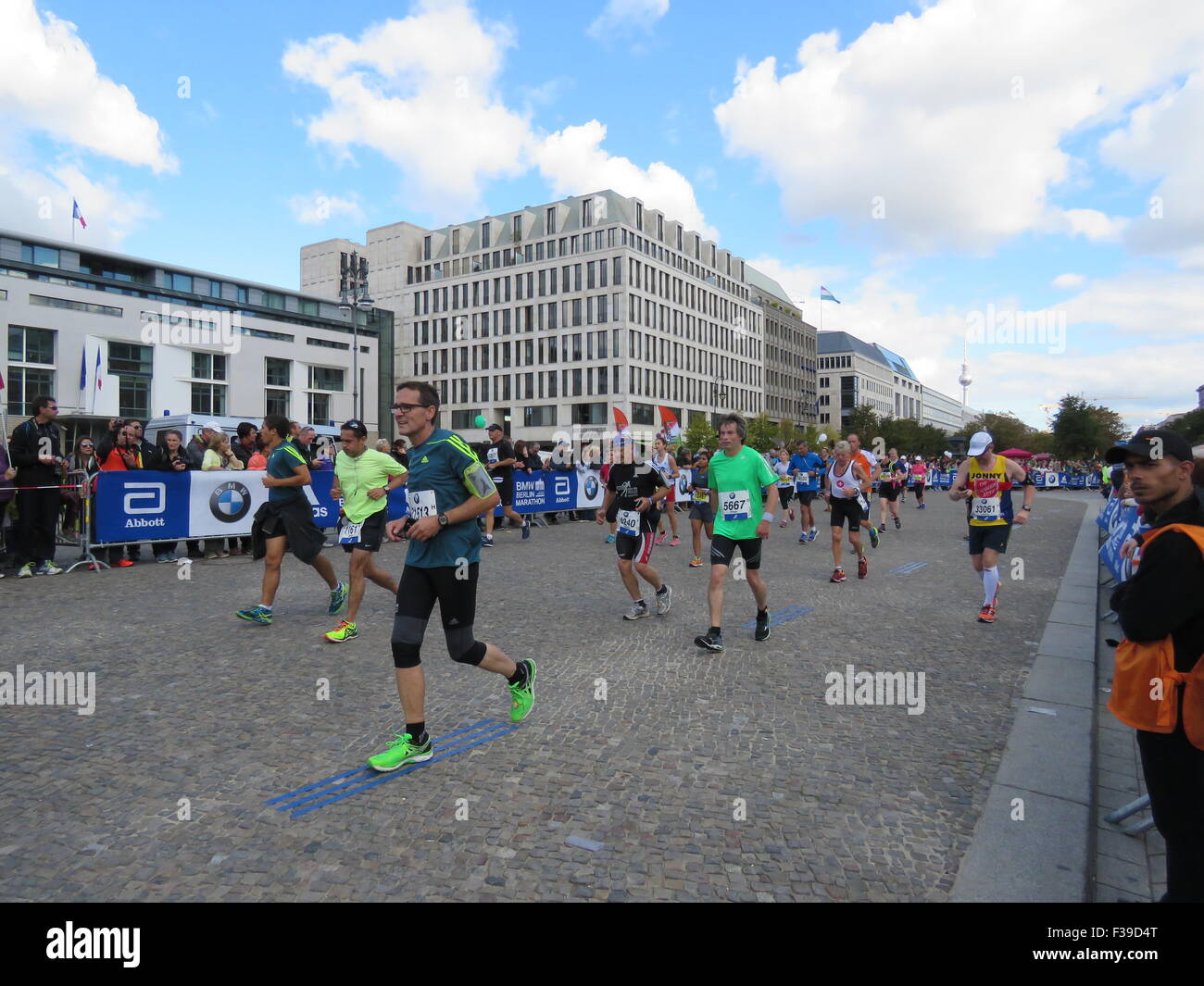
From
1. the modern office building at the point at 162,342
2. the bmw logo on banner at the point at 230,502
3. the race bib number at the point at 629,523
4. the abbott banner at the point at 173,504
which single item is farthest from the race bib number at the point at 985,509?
the modern office building at the point at 162,342

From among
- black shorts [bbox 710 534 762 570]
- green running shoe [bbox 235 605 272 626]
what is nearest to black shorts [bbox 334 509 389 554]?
green running shoe [bbox 235 605 272 626]

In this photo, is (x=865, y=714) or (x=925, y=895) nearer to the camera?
(x=925, y=895)

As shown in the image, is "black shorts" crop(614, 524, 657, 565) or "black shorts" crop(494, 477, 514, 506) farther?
"black shorts" crop(494, 477, 514, 506)

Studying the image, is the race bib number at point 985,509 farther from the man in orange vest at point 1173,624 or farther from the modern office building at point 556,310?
the modern office building at point 556,310

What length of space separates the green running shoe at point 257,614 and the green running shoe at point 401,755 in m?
3.53

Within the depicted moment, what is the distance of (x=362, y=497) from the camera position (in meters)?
6.83

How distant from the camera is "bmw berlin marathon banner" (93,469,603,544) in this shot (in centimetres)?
1080

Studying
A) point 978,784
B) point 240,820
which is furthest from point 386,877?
point 978,784

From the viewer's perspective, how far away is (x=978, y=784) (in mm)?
3566

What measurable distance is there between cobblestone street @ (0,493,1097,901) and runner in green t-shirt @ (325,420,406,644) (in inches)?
18.6

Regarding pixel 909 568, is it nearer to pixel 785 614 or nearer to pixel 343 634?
pixel 785 614

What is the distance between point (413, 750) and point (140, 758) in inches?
54.6

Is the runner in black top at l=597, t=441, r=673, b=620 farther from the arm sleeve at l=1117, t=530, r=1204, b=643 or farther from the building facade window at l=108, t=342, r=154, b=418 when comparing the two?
the building facade window at l=108, t=342, r=154, b=418
